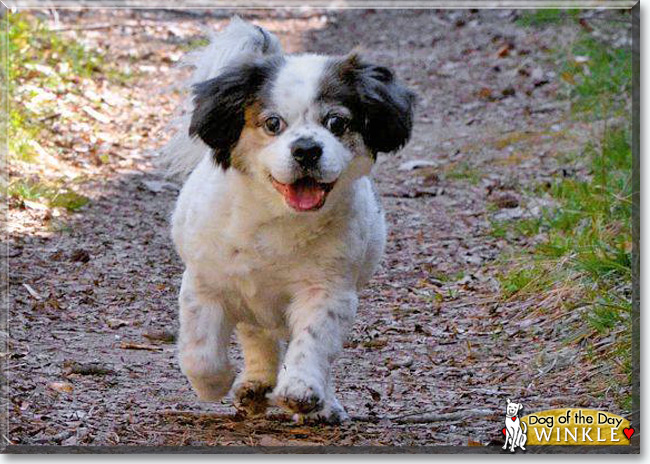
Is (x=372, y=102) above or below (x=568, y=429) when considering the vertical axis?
above

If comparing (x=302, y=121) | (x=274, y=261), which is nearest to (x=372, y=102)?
(x=302, y=121)

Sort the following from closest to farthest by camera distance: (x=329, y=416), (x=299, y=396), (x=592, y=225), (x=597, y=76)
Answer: (x=299, y=396) < (x=329, y=416) < (x=592, y=225) < (x=597, y=76)

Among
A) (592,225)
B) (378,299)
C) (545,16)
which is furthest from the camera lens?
(545,16)

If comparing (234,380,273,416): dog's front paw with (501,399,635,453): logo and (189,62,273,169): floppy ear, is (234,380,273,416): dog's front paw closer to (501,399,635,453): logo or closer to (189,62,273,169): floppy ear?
(189,62,273,169): floppy ear

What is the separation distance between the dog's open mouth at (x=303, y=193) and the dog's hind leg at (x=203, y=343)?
577mm

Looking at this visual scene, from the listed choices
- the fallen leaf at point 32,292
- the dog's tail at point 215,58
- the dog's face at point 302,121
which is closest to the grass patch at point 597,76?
the dog's tail at point 215,58

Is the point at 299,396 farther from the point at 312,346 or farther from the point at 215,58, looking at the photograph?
the point at 215,58

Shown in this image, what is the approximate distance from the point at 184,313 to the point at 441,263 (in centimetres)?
289

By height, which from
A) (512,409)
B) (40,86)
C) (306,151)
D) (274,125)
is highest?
(40,86)

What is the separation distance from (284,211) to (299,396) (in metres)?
0.70

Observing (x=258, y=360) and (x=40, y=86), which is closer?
(x=258, y=360)

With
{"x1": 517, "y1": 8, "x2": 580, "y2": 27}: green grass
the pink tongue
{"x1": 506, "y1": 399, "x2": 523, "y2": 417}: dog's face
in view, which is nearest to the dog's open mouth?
the pink tongue

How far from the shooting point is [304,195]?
430 cm

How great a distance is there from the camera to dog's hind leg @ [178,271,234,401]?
4.53m
